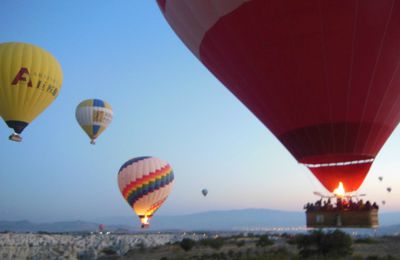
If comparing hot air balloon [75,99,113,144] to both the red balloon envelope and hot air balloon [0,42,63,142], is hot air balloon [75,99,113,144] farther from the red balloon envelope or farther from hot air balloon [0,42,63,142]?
the red balloon envelope

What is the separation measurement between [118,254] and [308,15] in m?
16.3

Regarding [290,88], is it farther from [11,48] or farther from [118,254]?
[11,48]

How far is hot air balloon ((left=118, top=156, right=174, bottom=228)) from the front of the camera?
37.8 metres

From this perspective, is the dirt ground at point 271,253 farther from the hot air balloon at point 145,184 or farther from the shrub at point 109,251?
the hot air balloon at point 145,184

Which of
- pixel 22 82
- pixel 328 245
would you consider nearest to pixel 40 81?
pixel 22 82

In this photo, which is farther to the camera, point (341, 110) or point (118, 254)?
point (118, 254)

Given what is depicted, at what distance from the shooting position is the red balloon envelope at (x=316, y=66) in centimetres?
1230

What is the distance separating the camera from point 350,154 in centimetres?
1366

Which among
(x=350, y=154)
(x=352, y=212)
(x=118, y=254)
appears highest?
(x=350, y=154)

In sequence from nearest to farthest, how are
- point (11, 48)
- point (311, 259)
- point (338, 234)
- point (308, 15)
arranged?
point (308, 15), point (311, 259), point (338, 234), point (11, 48)

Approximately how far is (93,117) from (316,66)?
25.6 m

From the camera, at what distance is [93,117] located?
1401 inches

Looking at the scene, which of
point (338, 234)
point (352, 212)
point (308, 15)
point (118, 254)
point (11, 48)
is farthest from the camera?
point (11, 48)

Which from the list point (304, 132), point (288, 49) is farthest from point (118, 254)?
point (288, 49)
